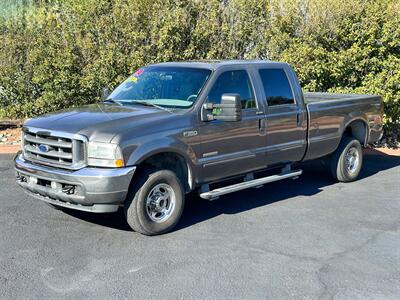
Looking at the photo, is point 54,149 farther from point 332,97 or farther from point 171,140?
point 332,97

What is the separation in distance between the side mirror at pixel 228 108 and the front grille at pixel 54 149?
1.60m

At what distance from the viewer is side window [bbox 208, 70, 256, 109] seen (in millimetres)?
6320

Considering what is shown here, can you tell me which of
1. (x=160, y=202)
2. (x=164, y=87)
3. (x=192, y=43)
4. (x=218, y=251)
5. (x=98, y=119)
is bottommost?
(x=218, y=251)

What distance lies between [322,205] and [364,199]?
764 millimetres

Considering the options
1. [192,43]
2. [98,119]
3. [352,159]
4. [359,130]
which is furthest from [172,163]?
[192,43]

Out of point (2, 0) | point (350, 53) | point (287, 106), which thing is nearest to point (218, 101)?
point (287, 106)

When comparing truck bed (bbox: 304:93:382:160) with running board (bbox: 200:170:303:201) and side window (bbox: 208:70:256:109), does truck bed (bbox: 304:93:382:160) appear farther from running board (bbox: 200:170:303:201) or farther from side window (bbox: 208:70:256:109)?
side window (bbox: 208:70:256:109)

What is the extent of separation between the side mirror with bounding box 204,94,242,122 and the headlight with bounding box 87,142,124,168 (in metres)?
1.31

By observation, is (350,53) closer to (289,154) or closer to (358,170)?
(358,170)

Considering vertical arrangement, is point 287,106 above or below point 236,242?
above

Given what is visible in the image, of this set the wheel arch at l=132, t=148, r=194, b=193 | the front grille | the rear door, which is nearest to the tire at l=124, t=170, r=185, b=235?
the wheel arch at l=132, t=148, r=194, b=193

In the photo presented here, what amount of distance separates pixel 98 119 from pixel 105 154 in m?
0.55

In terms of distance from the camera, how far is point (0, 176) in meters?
8.32

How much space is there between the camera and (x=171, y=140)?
5672mm
